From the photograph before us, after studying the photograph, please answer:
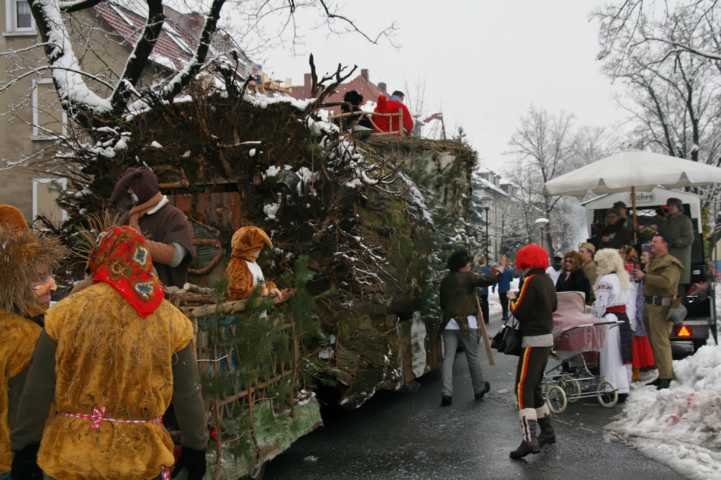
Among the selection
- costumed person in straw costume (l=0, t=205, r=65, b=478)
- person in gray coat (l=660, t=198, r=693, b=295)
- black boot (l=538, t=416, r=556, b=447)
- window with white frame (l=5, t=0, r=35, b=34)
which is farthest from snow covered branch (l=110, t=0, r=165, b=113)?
window with white frame (l=5, t=0, r=35, b=34)

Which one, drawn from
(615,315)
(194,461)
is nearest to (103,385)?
(194,461)

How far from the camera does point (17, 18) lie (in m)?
22.7

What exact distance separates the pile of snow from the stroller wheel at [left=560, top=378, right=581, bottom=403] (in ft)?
1.88

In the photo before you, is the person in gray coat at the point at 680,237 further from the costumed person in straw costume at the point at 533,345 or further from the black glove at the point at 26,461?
the black glove at the point at 26,461

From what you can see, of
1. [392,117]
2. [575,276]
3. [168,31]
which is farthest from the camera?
[168,31]

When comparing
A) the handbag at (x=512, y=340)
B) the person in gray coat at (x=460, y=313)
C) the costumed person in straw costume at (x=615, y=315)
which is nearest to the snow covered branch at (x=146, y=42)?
the person in gray coat at (x=460, y=313)

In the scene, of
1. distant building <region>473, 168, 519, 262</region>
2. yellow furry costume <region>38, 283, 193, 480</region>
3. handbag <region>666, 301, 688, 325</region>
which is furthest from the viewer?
distant building <region>473, 168, 519, 262</region>

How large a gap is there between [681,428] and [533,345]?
66.2 inches

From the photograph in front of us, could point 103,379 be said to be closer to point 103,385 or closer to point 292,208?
point 103,385

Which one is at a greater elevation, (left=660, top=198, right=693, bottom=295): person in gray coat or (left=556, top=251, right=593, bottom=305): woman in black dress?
(left=660, top=198, right=693, bottom=295): person in gray coat

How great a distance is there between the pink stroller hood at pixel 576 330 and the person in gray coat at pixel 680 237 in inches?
109

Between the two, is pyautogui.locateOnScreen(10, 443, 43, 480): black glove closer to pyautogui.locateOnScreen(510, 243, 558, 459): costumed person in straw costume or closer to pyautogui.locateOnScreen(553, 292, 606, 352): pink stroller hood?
pyautogui.locateOnScreen(510, 243, 558, 459): costumed person in straw costume

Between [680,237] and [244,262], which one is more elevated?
[680,237]

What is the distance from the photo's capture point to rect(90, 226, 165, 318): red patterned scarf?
2.74m
